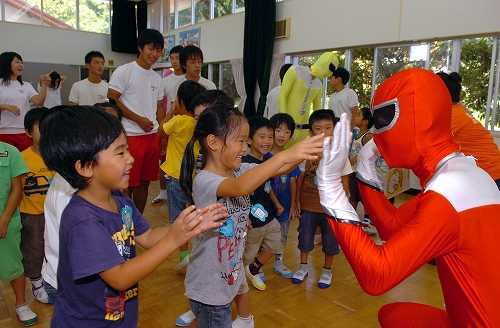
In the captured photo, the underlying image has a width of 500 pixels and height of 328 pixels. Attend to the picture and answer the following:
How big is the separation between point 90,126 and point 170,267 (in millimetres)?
2100

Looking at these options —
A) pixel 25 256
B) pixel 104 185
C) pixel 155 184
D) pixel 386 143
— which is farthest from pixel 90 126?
pixel 155 184

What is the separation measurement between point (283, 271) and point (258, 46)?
5800 millimetres

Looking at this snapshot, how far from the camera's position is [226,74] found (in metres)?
9.19

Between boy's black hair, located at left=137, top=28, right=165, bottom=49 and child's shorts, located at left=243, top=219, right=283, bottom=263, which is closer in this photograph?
child's shorts, located at left=243, top=219, right=283, bottom=263

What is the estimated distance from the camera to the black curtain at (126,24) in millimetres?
11133

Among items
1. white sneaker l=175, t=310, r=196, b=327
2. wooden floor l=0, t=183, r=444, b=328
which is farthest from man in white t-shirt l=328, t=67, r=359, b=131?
white sneaker l=175, t=310, r=196, b=327

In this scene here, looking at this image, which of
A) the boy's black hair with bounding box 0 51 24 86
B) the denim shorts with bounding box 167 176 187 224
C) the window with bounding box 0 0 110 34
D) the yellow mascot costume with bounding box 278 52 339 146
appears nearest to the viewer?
the denim shorts with bounding box 167 176 187 224

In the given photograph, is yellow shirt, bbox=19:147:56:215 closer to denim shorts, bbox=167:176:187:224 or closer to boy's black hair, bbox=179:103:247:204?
denim shorts, bbox=167:176:187:224

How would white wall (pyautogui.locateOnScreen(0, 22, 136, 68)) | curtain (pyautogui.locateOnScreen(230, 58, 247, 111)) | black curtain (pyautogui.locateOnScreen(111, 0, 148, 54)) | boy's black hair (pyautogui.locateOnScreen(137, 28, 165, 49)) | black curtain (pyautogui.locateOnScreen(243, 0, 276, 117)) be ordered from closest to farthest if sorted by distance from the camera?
boy's black hair (pyautogui.locateOnScreen(137, 28, 165, 49)), black curtain (pyautogui.locateOnScreen(243, 0, 276, 117)), curtain (pyautogui.locateOnScreen(230, 58, 247, 111)), white wall (pyautogui.locateOnScreen(0, 22, 136, 68)), black curtain (pyautogui.locateOnScreen(111, 0, 148, 54))

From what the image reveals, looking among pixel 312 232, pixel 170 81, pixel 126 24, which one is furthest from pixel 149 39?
pixel 126 24

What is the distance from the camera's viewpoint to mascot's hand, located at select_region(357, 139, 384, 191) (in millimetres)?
1558

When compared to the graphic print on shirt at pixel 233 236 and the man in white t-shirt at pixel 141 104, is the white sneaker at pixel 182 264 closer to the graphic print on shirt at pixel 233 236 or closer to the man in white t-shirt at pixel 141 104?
the man in white t-shirt at pixel 141 104

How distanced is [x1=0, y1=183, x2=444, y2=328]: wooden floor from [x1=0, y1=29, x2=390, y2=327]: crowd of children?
3.4 inches

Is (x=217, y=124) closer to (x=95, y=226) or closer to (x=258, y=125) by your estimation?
(x=95, y=226)
